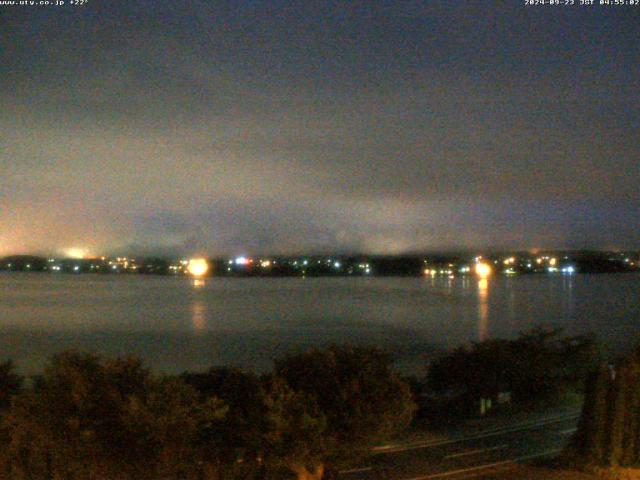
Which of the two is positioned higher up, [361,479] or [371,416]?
[371,416]

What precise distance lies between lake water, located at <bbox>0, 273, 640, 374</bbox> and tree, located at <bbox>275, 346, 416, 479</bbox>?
26.8 meters

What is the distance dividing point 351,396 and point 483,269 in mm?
140665

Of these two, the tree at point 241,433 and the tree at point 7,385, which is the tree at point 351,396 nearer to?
the tree at point 241,433

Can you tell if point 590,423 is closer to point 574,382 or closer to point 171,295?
point 574,382

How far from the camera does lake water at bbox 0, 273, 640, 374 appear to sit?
50594mm

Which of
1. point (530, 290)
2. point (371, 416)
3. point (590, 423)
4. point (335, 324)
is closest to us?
point (371, 416)

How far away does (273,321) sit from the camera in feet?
226

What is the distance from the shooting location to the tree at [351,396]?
9805mm

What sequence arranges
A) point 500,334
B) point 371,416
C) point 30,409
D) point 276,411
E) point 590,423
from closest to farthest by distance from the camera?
point 30,409 → point 276,411 → point 371,416 → point 590,423 → point 500,334

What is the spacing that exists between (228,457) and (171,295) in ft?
317

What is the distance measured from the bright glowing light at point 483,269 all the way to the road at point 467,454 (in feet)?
421

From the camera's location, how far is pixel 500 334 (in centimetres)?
6191

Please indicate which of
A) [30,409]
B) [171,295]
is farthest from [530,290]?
[30,409]

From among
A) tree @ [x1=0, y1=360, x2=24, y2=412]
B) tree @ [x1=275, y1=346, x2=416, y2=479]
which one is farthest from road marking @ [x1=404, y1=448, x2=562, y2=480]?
tree @ [x1=0, y1=360, x2=24, y2=412]
